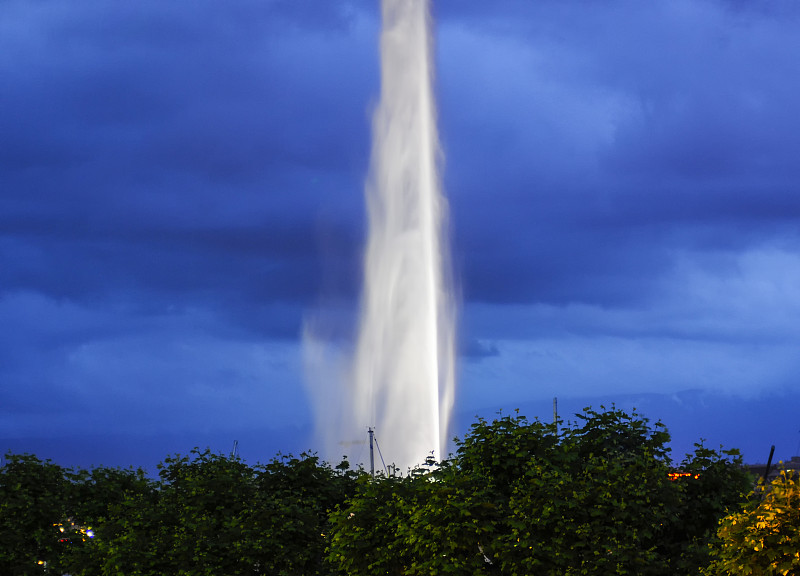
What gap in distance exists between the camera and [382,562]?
31.6 meters

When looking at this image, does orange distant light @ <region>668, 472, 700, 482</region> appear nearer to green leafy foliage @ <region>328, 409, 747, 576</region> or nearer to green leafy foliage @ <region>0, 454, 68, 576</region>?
green leafy foliage @ <region>328, 409, 747, 576</region>

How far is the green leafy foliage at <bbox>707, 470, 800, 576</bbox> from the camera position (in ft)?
71.1

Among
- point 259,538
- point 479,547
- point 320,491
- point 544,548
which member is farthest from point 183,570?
point 544,548

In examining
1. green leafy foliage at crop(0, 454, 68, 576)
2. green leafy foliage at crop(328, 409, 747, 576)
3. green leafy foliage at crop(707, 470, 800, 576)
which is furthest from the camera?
green leafy foliage at crop(0, 454, 68, 576)

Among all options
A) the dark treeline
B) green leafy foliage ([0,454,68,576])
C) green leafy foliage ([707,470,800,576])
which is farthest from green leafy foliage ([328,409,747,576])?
green leafy foliage ([0,454,68,576])

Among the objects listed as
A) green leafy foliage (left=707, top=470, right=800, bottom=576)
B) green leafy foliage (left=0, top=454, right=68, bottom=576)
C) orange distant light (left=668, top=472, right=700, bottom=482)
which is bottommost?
green leafy foliage (left=707, top=470, right=800, bottom=576)

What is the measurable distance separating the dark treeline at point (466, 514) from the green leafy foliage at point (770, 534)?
58.8 inches

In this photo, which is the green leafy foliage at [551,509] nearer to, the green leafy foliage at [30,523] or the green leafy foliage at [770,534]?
the green leafy foliage at [770,534]

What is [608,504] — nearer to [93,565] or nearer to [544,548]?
[544,548]

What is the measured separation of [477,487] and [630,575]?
498cm

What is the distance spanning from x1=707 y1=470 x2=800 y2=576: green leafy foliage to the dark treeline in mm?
1494

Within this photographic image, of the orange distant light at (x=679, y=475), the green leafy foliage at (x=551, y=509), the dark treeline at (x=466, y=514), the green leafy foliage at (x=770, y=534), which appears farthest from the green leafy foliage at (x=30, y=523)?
the green leafy foliage at (x=770, y=534)

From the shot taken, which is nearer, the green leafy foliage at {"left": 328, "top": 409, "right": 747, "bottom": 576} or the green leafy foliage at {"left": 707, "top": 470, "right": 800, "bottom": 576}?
the green leafy foliage at {"left": 707, "top": 470, "right": 800, "bottom": 576}

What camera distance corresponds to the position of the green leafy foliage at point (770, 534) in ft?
71.1
